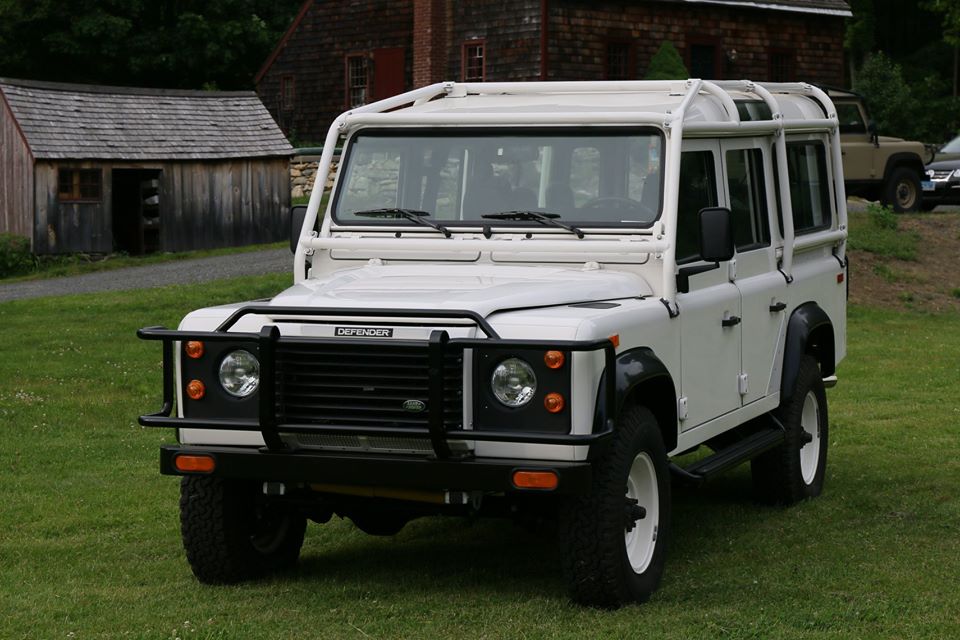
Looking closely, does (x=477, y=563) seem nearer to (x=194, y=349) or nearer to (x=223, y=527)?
(x=223, y=527)

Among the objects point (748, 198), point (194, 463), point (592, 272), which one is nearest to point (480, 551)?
A: point (592, 272)

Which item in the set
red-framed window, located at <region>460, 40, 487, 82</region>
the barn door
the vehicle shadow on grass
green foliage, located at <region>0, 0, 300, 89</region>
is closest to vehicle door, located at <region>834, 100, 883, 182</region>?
red-framed window, located at <region>460, 40, 487, 82</region>

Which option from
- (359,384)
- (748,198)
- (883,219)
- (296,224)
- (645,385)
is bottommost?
(883,219)

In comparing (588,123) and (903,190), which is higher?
(588,123)

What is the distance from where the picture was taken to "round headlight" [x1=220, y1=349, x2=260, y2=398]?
21.5ft

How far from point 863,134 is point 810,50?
13.0 metres

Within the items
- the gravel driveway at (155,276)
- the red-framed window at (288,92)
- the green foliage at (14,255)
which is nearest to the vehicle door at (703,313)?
the gravel driveway at (155,276)

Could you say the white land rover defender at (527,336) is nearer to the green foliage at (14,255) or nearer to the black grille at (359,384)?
the black grille at (359,384)

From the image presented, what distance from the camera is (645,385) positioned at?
705 cm

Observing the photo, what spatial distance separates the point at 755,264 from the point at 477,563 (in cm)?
231

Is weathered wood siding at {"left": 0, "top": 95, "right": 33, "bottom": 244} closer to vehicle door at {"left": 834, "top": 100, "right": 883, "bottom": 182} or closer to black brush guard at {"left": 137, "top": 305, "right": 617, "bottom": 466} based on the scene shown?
vehicle door at {"left": 834, "top": 100, "right": 883, "bottom": 182}

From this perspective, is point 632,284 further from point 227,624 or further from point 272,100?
point 272,100

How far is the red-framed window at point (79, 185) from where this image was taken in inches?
1209

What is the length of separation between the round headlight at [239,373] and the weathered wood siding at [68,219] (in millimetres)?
24698
